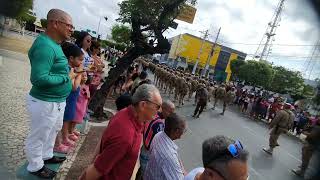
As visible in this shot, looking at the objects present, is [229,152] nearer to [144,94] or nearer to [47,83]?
[144,94]

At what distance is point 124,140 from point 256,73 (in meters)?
42.2

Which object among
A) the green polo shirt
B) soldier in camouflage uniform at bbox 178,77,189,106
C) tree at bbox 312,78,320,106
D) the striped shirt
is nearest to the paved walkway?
the green polo shirt

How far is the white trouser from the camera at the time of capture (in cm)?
360

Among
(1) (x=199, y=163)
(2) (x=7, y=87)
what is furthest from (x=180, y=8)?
(2) (x=7, y=87)

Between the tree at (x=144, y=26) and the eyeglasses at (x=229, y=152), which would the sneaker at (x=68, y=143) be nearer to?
the tree at (x=144, y=26)

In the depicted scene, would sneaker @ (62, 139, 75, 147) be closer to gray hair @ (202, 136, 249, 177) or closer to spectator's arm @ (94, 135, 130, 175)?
spectator's arm @ (94, 135, 130, 175)

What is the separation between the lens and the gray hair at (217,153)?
1468 mm

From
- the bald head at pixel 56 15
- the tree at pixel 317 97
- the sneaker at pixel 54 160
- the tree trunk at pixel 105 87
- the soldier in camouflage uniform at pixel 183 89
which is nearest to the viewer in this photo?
the tree at pixel 317 97

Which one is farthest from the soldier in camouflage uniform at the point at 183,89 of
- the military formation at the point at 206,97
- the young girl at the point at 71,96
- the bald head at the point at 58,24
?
the bald head at the point at 58,24

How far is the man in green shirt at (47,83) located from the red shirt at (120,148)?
1190 millimetres

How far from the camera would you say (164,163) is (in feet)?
8.70

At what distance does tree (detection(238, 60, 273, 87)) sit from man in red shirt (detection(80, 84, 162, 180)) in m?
39.6

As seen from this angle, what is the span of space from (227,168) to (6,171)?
3.24 m

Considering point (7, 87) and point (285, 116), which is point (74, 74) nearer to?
point (7, 87)
